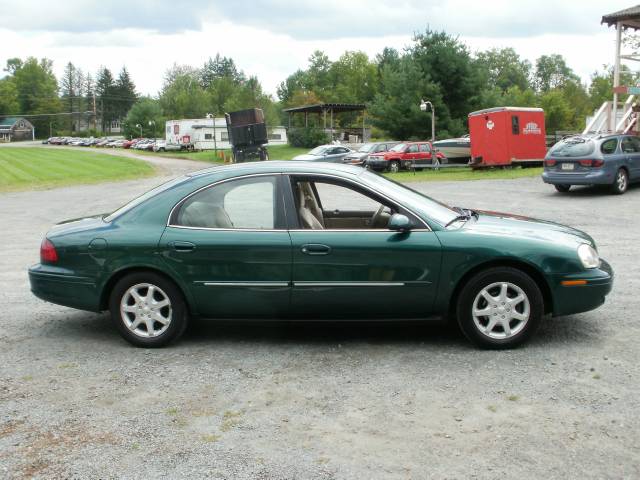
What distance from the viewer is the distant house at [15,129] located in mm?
136500

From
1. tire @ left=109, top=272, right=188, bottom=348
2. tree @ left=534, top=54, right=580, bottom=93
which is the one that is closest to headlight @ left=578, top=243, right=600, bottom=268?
tire @ left=109, top=272, right=188, bottom=348

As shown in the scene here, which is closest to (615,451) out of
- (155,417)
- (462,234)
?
(462,234)

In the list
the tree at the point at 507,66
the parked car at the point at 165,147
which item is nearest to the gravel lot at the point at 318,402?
the parked car at the point at 165,147

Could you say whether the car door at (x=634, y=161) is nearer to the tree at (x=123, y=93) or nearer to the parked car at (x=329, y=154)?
the parked car at (x=329, y=154)

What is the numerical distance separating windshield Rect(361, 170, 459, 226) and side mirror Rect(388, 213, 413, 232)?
228mm

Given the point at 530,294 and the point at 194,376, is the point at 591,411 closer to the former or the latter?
the point at 530,294

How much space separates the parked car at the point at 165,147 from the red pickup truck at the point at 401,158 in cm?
4285

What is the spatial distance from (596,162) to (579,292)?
1337 centimetres

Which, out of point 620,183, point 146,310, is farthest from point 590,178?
point 146,310

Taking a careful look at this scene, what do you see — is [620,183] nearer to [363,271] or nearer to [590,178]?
[590,178]

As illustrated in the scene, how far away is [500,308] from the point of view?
5.41 meters

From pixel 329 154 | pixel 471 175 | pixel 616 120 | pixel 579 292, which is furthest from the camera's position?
pixel 329 154

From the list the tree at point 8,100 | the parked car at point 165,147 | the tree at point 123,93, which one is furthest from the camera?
the tree at point 123,93

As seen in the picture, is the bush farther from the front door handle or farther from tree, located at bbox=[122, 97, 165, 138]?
the front door handle
